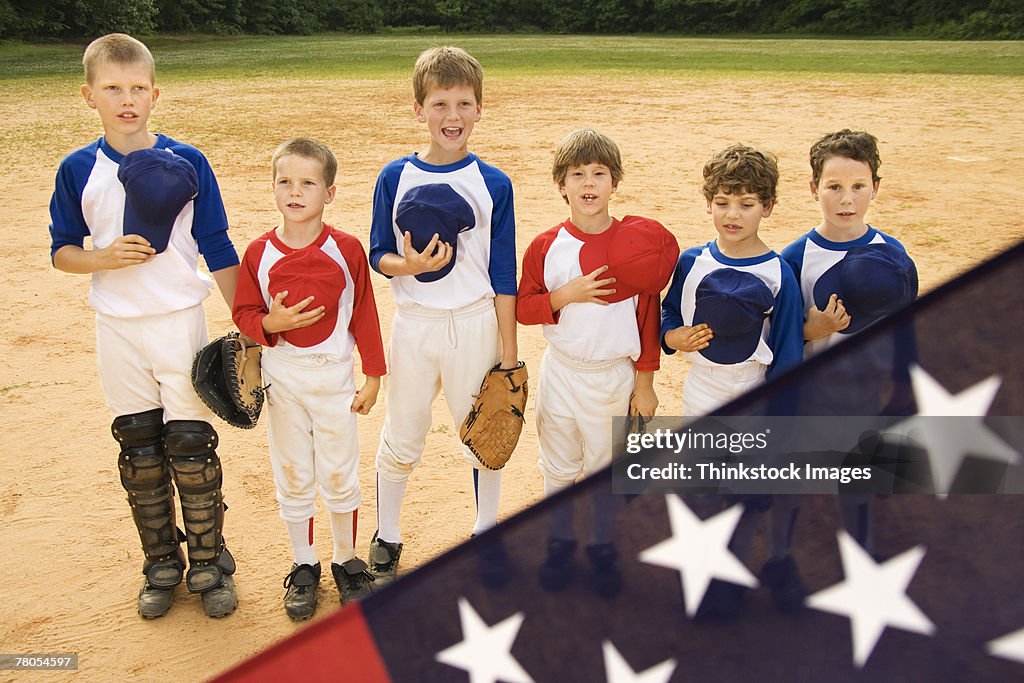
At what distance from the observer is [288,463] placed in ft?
11.0

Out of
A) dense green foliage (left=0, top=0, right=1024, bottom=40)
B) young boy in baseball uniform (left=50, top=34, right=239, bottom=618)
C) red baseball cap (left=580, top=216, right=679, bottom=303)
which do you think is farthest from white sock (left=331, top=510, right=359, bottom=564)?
dense green foliage (left=0, top=0, right=1024, bottom=40)

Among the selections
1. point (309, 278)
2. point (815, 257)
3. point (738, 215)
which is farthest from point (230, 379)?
point (815, 257)

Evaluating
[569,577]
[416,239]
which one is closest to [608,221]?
[416,239]

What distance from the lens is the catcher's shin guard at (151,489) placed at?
3404 millimetres

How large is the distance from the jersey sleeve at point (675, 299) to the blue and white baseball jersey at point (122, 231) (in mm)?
1599

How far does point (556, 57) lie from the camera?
1131 inches

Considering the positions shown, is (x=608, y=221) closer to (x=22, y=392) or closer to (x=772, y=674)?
(x=772, y=674)

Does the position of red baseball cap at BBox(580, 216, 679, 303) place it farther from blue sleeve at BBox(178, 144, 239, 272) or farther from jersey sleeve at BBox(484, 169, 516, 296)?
blue sleeve at BBox(178, 144, 239, 272)

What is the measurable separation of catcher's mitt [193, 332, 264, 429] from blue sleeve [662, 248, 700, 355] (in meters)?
1.44

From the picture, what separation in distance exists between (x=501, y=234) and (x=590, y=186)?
1.25 feet

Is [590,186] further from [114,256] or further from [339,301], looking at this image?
[114,256]

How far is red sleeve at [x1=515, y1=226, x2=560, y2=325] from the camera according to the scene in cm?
327

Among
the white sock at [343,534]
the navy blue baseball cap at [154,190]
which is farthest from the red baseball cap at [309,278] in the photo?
the white sock at [343,534]

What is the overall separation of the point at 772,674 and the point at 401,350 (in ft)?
7.45
